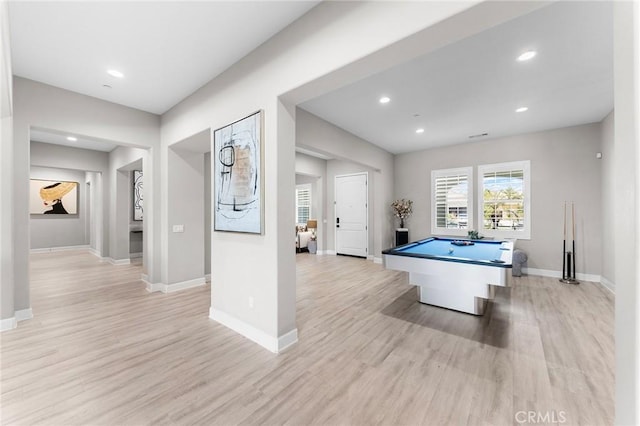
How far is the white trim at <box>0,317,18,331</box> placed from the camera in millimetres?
2902

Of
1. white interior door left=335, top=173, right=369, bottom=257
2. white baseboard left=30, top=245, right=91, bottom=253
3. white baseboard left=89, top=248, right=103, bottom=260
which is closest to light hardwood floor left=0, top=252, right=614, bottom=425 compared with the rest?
white interior door left=335, top=173, right=369, bottom=257

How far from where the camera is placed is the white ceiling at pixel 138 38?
7.03 ft

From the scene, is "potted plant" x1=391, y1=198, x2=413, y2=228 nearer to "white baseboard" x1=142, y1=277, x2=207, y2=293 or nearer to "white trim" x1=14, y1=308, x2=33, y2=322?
"white baseboard" x1=142, y1=277, x2=207, y2=293

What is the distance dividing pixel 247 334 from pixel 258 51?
2961 mm

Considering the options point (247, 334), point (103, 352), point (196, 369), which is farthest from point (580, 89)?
point (103, 352)

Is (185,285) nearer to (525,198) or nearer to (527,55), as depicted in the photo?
(527,55)

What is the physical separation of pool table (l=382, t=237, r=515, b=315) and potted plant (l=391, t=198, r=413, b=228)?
9.51 feet

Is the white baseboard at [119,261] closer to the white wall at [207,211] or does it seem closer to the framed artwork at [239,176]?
the white wall at [207,211]

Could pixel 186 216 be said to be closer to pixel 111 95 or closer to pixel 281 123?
pixel 111 95

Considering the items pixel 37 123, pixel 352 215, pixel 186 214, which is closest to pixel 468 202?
pixel 352 215

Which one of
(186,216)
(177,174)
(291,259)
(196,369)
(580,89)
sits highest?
(580,89)

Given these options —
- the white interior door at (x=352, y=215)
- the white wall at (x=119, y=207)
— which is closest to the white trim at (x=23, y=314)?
the white wall at (x=119, y=207)

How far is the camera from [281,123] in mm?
2488

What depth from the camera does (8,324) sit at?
2.93m
